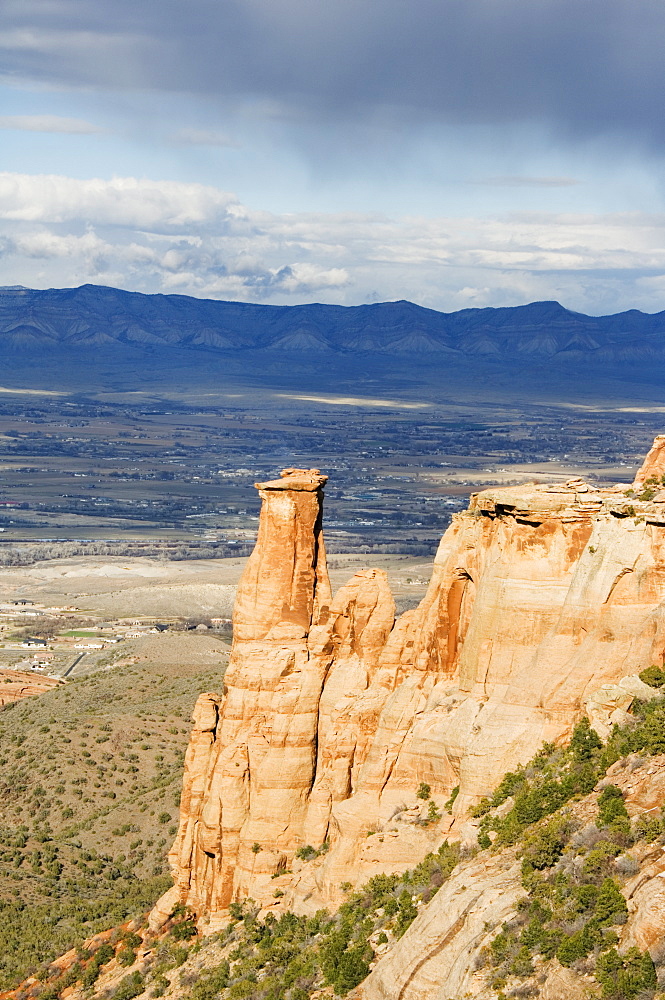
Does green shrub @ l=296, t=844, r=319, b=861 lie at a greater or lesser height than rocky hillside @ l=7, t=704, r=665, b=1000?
lesser

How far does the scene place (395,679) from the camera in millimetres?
44031

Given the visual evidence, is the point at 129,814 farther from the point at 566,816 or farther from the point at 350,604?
the point at 566,816

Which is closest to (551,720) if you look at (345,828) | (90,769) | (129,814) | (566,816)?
(566,816)

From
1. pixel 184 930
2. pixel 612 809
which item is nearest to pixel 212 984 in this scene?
pixel 184 930

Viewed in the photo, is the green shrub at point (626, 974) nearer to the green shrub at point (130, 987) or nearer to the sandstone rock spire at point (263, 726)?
the sandstone rock spire at point (263, 726)

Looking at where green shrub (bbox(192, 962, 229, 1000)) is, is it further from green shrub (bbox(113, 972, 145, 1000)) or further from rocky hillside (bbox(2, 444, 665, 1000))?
green shrub (bbox(113, 972, 145, 1000))

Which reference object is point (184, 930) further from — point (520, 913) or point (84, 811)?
point (84, 811)

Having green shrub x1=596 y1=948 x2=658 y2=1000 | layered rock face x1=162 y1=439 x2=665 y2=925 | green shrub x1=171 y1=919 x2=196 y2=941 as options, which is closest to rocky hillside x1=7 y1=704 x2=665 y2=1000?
green shrub x1=596 y1=948 x2=658 y2=1000

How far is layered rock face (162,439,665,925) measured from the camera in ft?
125

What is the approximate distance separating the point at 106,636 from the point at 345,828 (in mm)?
106918

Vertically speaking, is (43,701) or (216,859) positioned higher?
(216,859)

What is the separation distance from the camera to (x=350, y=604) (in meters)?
45.9

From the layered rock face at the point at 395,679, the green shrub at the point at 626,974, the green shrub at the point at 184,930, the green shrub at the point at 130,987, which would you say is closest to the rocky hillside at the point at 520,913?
the green shrub at the point at 626,974

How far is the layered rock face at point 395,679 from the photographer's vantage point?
3809 cm
